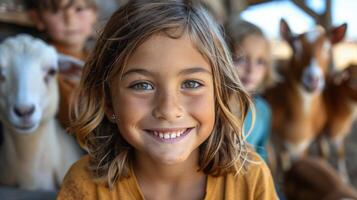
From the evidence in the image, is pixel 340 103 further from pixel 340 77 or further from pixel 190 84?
pixel 190 84

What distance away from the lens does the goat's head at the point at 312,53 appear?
3.97 meters

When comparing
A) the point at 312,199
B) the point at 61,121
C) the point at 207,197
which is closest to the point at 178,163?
the point at 207,197

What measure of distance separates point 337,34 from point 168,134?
3.14 m

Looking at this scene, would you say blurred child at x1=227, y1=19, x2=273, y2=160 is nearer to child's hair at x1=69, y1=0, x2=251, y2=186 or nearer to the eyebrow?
child's hair at x1=69, y1=0, x2=251, y2=186

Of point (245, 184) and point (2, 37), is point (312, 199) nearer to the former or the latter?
point (245, 184)

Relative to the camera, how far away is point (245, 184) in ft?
4.95

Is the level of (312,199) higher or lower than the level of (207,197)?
lower

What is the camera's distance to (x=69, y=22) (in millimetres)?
3160

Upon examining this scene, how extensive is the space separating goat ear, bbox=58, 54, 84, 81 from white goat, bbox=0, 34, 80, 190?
99mm

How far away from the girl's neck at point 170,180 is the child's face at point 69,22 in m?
1.82

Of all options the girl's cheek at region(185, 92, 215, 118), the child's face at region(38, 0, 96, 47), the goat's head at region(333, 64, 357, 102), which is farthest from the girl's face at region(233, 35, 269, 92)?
the goat's head at region(333, 64, 357, 102)

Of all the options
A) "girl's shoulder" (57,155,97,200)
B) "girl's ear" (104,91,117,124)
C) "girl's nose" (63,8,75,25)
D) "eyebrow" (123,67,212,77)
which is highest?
"girl's nose" (63,8,75,25)

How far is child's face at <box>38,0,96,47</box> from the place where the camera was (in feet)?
10.3

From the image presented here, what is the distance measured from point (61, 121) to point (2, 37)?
1.38 meters
